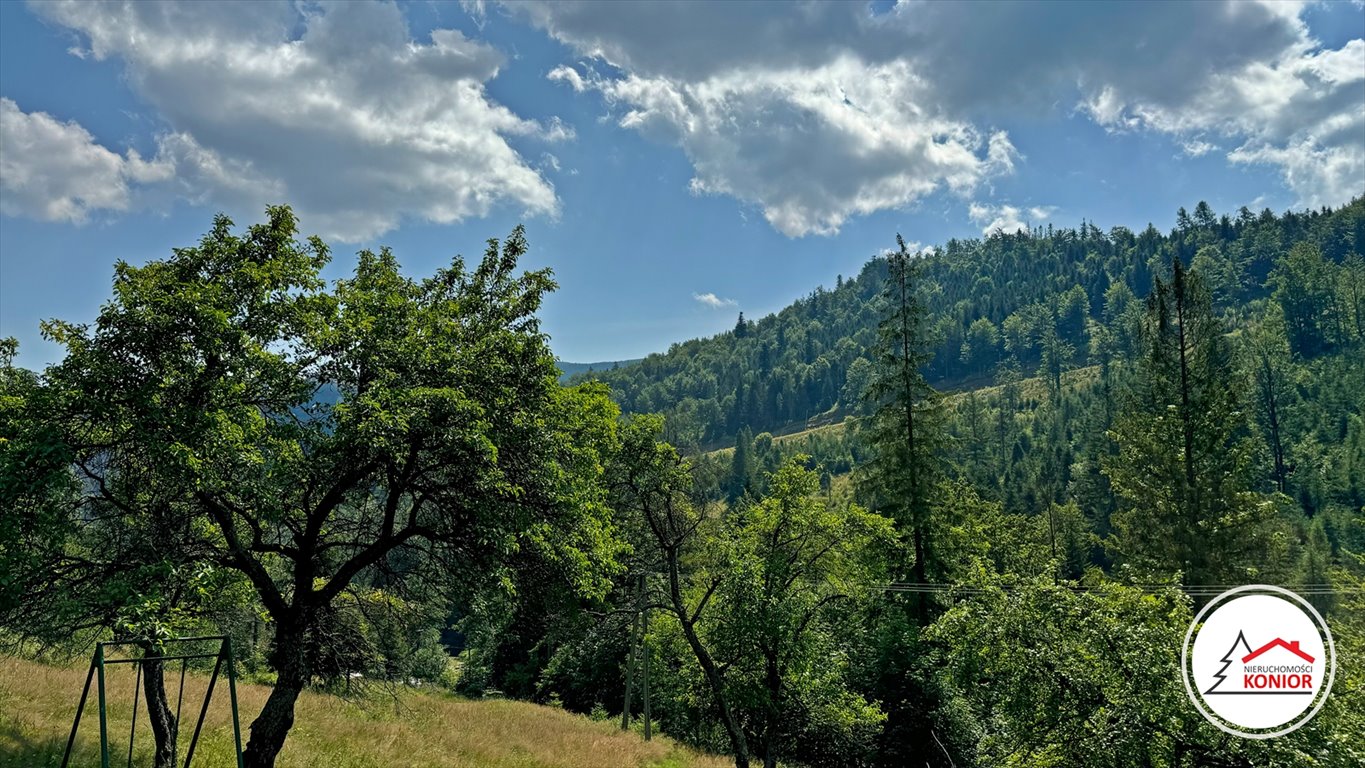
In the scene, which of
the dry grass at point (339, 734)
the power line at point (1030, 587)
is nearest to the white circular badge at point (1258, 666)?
the power line at point (1030, 587)

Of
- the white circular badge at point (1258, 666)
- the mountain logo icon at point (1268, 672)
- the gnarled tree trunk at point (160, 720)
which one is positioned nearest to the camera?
the white circular badge at point (1258, 666)

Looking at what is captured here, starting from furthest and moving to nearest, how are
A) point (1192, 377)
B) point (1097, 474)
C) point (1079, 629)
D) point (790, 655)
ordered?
point (1097, 474) → point (1192, 377) → point (790, 655) → point (1079, 629)

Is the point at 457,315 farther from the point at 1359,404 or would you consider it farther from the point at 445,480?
the point at 1359,404

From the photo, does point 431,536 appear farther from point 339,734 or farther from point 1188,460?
point 1188,460

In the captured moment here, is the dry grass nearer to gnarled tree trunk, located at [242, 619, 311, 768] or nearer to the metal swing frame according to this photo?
gnarled tree trunk, located at [242, 619, 311, 768]

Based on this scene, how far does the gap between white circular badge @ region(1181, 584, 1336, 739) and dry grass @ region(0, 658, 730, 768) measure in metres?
15.1

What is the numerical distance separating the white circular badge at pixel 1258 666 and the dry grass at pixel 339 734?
Answer: 1514cm

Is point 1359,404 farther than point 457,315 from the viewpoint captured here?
Yes

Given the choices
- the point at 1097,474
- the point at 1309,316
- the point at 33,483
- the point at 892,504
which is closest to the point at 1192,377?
the point at 892,504

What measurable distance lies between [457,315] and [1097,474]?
115m

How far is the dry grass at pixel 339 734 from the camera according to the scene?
45.9ft

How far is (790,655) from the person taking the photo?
21094mm

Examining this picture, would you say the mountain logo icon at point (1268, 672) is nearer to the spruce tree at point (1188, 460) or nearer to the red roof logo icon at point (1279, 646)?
the red roof logo icon at point (1279, 646)

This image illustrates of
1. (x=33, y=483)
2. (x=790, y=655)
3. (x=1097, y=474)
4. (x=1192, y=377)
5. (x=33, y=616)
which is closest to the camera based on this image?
(x=33, y=483)
